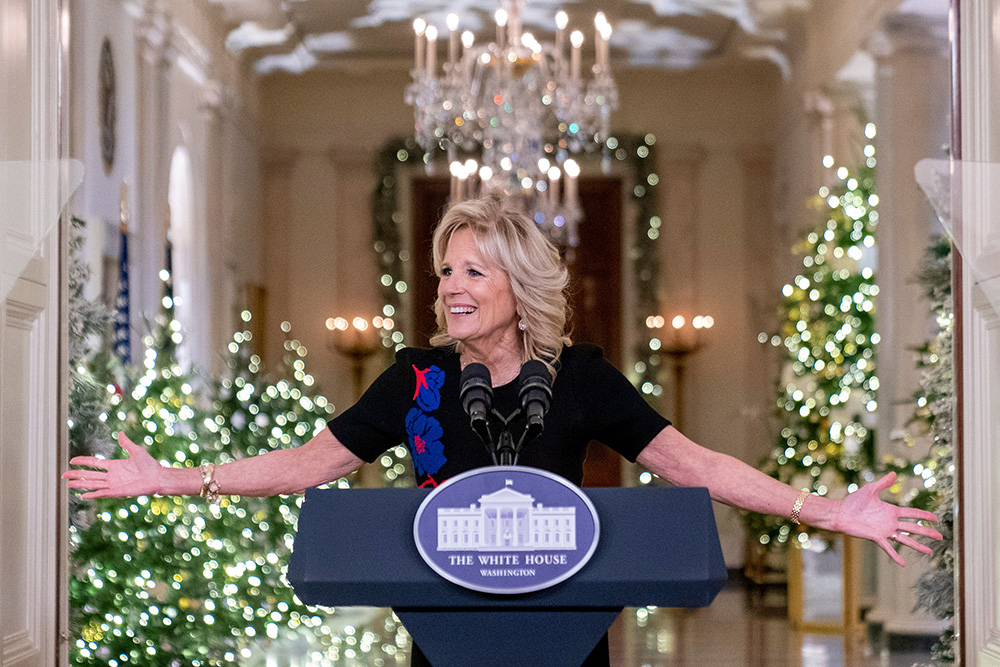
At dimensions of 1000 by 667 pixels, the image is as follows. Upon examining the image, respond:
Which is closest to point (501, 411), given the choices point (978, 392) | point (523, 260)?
point (523, 260)

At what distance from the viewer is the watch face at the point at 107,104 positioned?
625 centimetres

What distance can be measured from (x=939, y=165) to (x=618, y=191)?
7.14 meters

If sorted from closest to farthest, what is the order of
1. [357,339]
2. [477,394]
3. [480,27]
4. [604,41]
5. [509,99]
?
1. [477,394]
2. [604,41]
3. [509,99]
4. [480,27]
5. [357,339]

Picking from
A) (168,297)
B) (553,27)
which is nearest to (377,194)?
(553,27)

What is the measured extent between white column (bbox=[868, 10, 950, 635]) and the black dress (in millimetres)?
4640

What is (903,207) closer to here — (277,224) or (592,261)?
(592,261)

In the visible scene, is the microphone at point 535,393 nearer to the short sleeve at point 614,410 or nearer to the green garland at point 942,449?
the short sleeve at point 614,410

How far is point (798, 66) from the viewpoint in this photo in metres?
9.30

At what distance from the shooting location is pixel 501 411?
2170 mm

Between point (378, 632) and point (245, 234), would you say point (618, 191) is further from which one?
point (378, 632)

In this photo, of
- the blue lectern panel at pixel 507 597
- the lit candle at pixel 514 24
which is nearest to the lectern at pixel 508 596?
the blue lectern panel at pixel 507 597

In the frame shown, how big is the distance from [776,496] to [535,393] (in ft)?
1.90

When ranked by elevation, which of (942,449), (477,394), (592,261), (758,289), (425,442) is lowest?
(942,449)

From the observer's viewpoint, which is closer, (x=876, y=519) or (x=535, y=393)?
(x=535, y=393)
